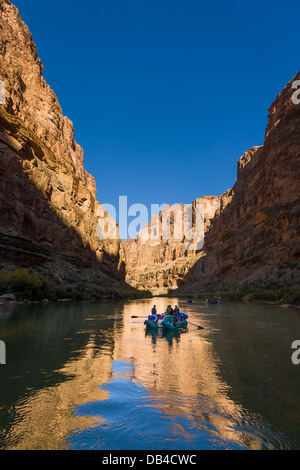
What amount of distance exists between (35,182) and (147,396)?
161ft

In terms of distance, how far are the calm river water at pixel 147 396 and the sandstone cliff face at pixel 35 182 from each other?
99.1ft

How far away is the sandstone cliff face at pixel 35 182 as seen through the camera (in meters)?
40.6

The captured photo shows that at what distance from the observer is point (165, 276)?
148 metres

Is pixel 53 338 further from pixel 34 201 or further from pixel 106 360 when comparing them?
pixel 34 201

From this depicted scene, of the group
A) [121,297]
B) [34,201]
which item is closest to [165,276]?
[121,297]

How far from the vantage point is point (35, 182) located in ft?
160

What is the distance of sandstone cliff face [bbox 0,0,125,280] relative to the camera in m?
40.6

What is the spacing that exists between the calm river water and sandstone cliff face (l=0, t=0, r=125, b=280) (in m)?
30.2
